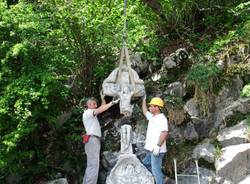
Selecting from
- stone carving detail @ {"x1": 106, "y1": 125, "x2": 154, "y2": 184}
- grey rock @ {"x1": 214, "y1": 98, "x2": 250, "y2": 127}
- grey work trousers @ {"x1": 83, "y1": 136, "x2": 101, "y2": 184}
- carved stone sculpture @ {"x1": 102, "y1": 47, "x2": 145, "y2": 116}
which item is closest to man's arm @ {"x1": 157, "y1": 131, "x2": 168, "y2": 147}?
stone carving detail @ {"x1": 106, "y1": 125, "x2": 154, "y2": 184}

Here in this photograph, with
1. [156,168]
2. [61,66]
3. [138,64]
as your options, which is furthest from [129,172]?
[138,64]

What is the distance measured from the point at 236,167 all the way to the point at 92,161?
2.35 metres

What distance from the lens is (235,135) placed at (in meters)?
7.45

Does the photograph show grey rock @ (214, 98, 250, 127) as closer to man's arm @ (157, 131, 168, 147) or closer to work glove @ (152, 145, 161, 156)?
man's arm @ (157, 131, 168, 147)

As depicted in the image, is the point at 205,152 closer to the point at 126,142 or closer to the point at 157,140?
the point at 157,140

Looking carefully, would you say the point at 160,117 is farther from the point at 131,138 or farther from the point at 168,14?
the point at 168,14

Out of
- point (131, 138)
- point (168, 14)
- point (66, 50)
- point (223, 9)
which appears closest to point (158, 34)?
point (168, 14)

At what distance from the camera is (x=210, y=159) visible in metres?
7.45

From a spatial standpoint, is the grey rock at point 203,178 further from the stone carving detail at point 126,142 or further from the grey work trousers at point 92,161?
the grey work trousers at point 92,161

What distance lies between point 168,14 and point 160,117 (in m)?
3.80

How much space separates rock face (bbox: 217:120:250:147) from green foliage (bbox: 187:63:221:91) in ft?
3.06

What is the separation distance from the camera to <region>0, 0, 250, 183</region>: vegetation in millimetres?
7246

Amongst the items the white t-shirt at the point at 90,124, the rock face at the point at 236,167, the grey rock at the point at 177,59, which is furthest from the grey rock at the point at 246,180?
the grey rock at the point at 177,59

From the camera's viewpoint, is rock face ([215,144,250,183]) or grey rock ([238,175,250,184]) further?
rock face ([215,144,250,183])
